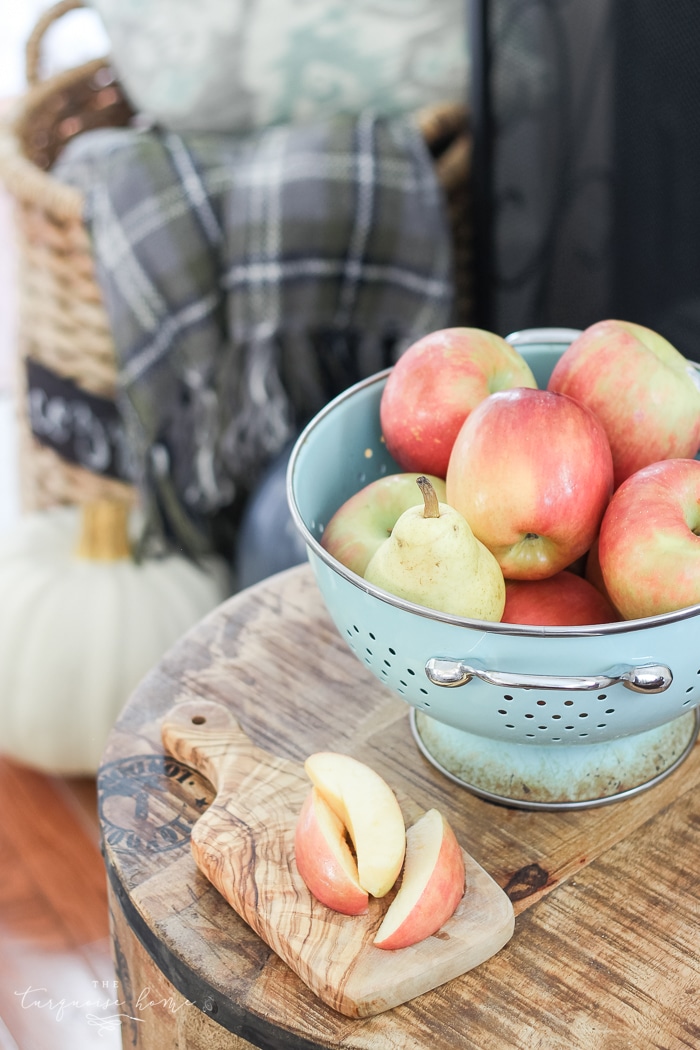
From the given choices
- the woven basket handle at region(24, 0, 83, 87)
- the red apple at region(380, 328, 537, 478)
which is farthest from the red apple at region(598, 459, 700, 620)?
the woven basket handle at region(24, 0, 83, 87)

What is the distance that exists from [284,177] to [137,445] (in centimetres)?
38

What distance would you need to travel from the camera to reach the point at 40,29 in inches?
60.1

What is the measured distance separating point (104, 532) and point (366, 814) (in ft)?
2.81

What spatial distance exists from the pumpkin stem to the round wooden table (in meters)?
0.59

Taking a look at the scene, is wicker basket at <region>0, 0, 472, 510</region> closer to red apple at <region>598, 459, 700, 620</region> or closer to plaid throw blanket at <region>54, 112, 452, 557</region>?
plaid throw blanket at <region>54, 112, 452, 557</region>

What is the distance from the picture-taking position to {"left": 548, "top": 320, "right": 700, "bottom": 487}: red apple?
643 millimetres

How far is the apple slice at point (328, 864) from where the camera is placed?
0.54 m

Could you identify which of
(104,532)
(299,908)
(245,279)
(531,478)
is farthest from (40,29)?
(299,908)

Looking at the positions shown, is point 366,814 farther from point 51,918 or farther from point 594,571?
point 51,918

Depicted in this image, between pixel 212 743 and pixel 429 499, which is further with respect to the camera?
pixel 212 743

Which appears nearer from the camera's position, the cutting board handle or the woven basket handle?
the cutting board handle

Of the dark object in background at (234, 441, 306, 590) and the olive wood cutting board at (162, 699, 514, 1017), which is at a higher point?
the olive wood cutting board at (162, 699, 514, 1017)

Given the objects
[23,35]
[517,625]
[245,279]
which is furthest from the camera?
[23,35]

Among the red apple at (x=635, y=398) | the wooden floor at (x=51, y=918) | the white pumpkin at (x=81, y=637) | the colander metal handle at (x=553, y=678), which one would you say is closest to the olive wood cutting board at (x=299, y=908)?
the colander metal handle at (x=553, y=678)
